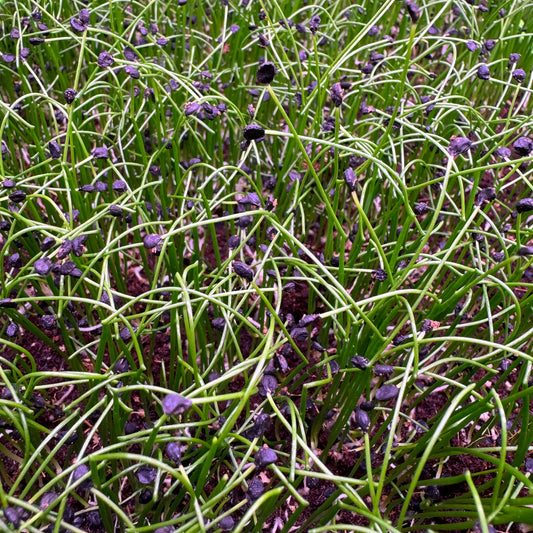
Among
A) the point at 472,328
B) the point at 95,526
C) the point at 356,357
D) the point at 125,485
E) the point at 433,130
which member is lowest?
the point at 125,485

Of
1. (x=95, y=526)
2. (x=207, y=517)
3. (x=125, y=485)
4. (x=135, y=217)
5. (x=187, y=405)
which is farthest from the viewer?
(x=135, y=217)

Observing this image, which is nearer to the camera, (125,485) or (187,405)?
(187,405)

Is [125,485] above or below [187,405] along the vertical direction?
below

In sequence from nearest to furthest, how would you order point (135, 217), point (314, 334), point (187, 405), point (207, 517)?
1. point (187, 405)
2. point (207, 517)
3. point (135, 217)
4. point (314, 334)

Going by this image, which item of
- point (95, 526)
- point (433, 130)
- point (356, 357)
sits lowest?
point (95, 526)

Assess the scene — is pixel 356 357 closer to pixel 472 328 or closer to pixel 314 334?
pixel 472 328

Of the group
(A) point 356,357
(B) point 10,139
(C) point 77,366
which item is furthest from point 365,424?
(B) point 10,139

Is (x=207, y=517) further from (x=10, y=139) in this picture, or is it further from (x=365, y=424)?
(x=10, y=139)

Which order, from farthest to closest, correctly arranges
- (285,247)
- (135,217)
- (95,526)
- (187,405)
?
(285,247)
(135,217)
(95,526)
(187,405)

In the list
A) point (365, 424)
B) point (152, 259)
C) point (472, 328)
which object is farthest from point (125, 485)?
point (472, 328)
